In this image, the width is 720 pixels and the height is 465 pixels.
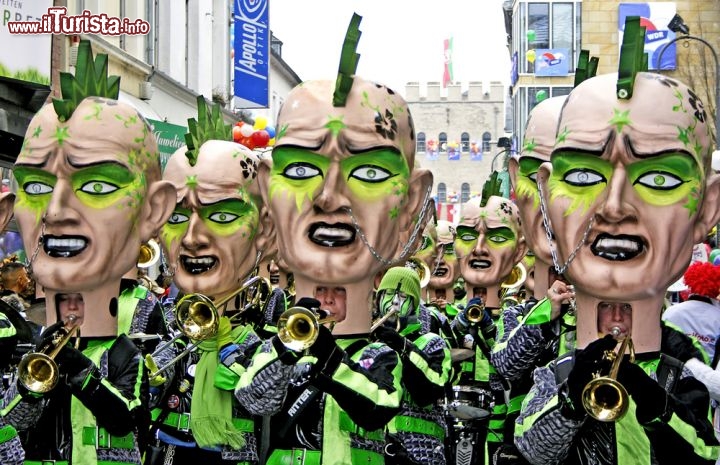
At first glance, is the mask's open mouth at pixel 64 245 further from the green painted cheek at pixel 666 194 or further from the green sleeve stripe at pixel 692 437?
the green sleeve stripe at pixel 692 437

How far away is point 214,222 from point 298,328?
2.54 meters

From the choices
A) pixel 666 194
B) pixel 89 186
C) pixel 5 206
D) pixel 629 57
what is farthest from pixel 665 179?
pixel 5 206

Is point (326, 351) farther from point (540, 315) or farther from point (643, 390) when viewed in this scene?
point (540, 315)

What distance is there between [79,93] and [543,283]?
3.39 meters

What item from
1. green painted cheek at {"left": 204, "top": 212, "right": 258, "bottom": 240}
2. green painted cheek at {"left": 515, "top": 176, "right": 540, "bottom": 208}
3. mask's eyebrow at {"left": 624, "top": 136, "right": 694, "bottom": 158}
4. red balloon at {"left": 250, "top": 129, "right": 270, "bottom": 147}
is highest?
red balloon at {"left": 250, "top": 129, "right": 270, "bottom": 147}

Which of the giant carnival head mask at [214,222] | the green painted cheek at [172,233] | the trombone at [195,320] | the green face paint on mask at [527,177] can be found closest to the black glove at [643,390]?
the green face paint on mask at [527,177]

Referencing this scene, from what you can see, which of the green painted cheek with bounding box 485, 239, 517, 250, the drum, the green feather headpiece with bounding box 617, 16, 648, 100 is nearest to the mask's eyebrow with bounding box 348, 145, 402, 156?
the green feather headpiece with bounding box 617, 16, 648, 100

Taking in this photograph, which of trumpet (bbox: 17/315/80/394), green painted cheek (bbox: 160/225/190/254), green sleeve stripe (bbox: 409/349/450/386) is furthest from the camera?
green painted cheek (bbox: 160/225/190/254)

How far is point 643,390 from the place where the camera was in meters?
4.16

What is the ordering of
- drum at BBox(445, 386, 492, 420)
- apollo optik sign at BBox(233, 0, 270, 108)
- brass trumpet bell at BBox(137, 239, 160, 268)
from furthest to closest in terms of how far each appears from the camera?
apollo optik sign at BBox(233, 0, 270, 108) < brass trumpet bell at BBox(137, 239, 160, 268) < drum at BBox(445, 386, 492, 420)

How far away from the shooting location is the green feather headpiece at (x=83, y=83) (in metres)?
5.67

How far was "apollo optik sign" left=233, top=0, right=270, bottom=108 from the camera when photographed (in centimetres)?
2630

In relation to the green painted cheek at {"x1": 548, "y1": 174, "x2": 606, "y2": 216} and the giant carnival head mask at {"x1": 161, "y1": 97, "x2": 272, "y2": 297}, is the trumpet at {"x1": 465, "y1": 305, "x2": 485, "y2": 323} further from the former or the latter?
the green painted cheek at {"x1": 548, "y1": 174, "x2": 606, "y2": 216}

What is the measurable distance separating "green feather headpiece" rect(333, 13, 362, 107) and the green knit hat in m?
2.23
